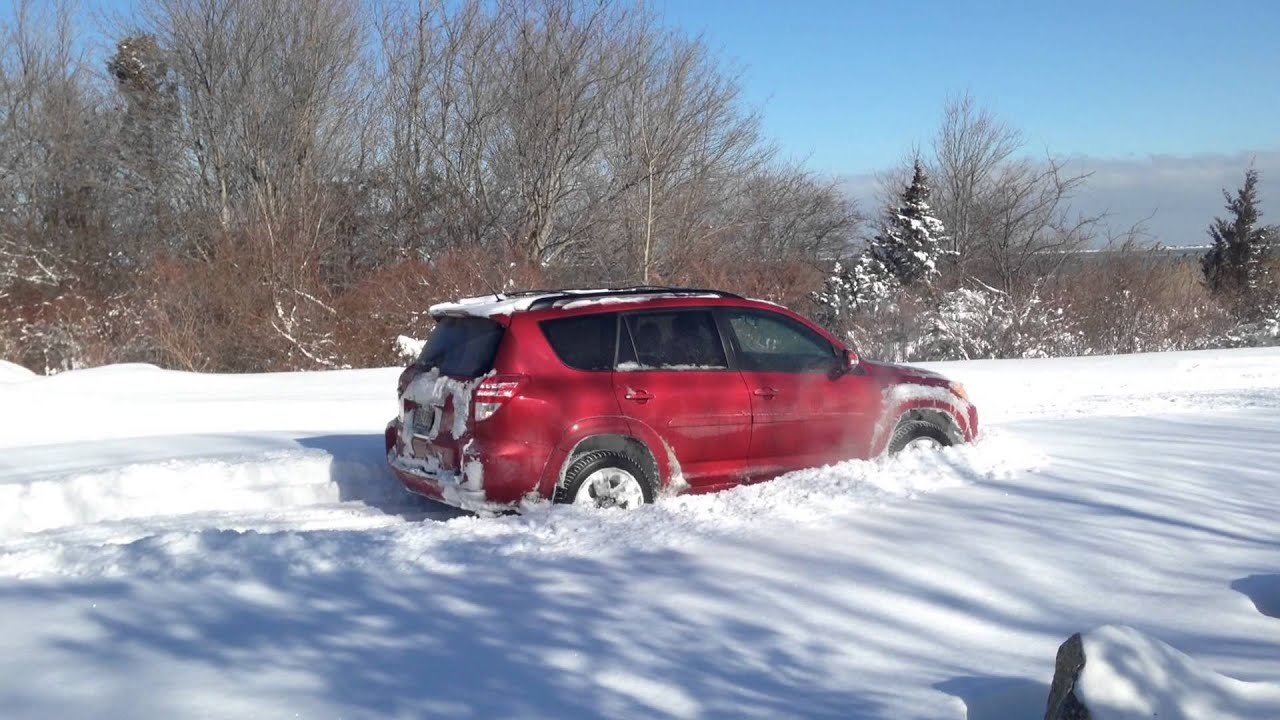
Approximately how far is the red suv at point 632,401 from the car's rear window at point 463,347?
0.04 feet

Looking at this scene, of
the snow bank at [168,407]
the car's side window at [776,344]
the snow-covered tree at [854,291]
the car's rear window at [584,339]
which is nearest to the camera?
the car's rear window at [584,339]

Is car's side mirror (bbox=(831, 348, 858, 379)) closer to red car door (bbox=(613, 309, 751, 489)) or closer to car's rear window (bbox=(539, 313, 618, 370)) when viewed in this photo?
red car door (bbox=(613, 309, 751, 489))

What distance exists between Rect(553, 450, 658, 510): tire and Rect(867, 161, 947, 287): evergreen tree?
34479 millimetres

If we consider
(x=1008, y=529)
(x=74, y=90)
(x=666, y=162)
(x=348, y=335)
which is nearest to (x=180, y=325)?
(x=348, y=335)

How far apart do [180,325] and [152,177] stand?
50.7 ft

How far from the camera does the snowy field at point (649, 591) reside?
3.73 metres

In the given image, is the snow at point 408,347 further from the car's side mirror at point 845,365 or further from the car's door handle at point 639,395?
the car's door handle at point 639,395

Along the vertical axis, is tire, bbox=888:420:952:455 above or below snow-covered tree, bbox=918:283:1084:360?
below

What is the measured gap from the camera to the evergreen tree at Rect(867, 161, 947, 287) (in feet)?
131

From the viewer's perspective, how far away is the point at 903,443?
7.70 m

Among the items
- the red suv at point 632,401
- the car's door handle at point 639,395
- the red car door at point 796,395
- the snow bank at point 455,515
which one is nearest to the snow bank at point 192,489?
the snow bank at point 455,515

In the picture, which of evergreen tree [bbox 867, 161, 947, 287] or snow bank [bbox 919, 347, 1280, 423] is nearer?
snow bank [bbox 919, 347, 1280, 423]

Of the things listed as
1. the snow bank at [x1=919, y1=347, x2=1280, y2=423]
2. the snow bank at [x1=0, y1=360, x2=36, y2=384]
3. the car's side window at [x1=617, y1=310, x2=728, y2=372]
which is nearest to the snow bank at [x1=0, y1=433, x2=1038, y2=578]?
the car's side window at [x1=617, y1=310, x2=728, y2=372]

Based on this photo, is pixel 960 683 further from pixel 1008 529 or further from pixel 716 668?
pixel 1008 529
